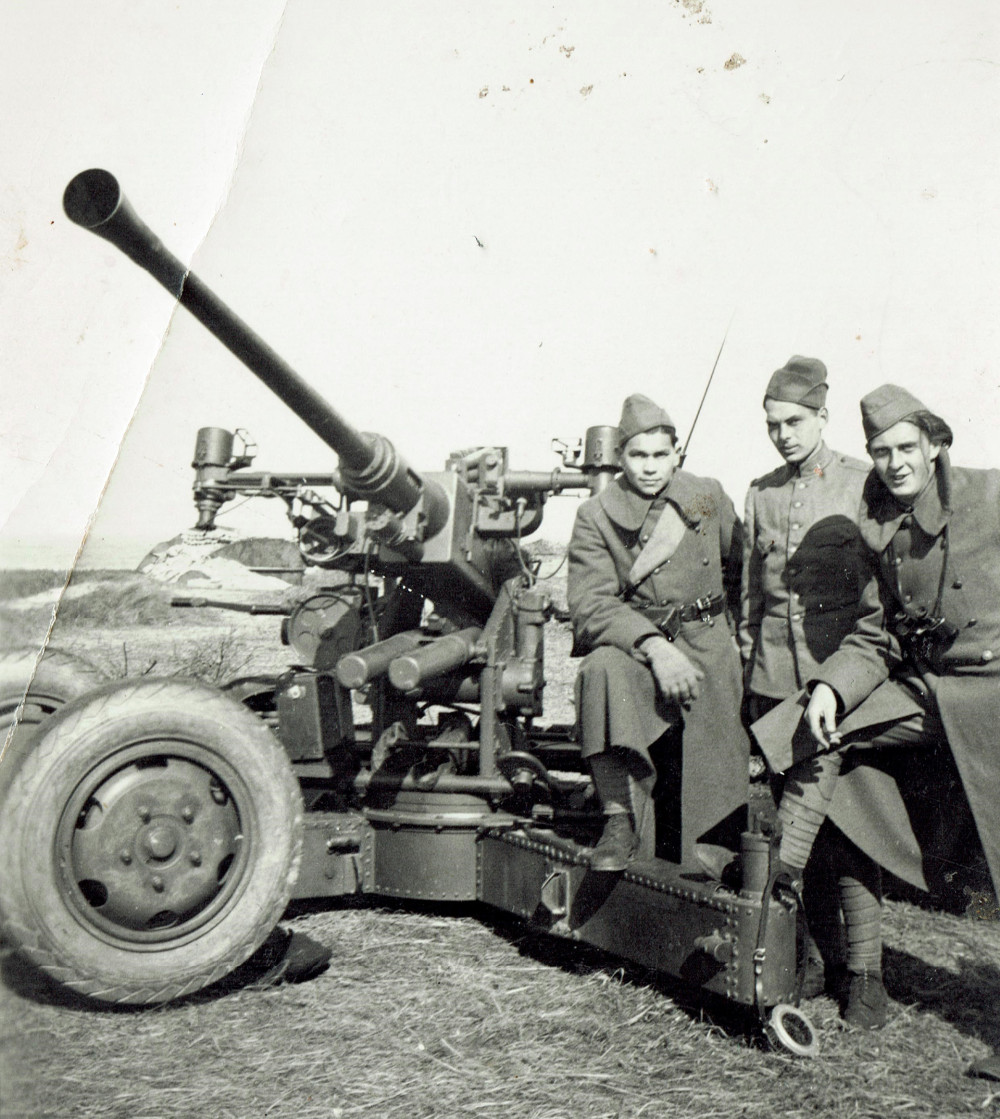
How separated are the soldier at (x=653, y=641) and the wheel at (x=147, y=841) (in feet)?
3.95

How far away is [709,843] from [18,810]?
2698 mm

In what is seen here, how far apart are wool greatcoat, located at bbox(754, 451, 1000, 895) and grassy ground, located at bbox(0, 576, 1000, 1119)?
713 millimetres

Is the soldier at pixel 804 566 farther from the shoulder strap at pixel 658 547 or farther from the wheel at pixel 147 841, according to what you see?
the wheel at pixel 147 841

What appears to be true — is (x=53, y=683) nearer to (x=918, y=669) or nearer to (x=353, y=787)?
(x=353, y=787)

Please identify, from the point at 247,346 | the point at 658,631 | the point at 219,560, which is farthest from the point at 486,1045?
the point at 219,560

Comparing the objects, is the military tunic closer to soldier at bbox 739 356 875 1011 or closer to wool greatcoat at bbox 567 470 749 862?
soldier at bbox 739 356 875 1011

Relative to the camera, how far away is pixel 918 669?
411 cm

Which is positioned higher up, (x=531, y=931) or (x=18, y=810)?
(x=18, y=810)

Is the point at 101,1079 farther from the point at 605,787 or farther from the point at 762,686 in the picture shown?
the point at 762,686

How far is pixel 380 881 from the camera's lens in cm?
495

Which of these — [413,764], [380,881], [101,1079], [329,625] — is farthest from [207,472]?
[101,1079]

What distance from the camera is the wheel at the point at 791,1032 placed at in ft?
11.9

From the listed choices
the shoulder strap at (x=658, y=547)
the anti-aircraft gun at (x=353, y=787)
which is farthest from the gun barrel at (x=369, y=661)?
the shoulder strap at (x=658, y=547)

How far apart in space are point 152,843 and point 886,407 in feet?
9.50
